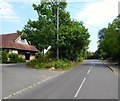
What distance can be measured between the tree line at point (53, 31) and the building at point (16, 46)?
14158 millimetres

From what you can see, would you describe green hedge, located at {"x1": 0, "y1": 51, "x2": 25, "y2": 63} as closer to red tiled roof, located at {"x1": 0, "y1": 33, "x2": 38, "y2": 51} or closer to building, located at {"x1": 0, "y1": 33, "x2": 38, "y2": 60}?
building, located at {"x1": 0, "y1": 33, "x2": 38, "y2": 60}

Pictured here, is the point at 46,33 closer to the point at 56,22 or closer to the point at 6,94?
the point at 56,22

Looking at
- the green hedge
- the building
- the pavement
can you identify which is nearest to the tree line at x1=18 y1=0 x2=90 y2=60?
the green hedge

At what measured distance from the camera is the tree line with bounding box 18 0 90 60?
4278 cm

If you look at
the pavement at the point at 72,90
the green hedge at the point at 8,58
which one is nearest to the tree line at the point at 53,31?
the green hedge at the point at 8,58

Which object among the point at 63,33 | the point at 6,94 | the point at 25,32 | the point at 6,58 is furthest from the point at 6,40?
the point at 6,94

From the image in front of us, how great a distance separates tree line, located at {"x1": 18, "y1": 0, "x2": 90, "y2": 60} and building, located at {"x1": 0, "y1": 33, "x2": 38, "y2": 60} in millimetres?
14158

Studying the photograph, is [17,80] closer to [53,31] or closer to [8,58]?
[53,31]

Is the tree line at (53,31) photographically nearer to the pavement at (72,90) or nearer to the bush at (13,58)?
the bush at (13,58)

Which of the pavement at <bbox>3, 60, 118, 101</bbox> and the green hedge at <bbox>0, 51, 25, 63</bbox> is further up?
the green hedge at <bbox>0, 51, 25, 63</bbox>

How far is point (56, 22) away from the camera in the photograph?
45031 mm

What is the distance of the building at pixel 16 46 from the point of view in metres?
59.6

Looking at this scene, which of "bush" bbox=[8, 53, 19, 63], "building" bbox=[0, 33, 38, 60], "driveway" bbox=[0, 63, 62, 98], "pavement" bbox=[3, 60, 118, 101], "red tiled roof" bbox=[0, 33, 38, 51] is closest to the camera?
"pavement" bbox=[3, 60, 118, 101]

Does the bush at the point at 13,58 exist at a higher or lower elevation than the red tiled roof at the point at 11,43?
lower
